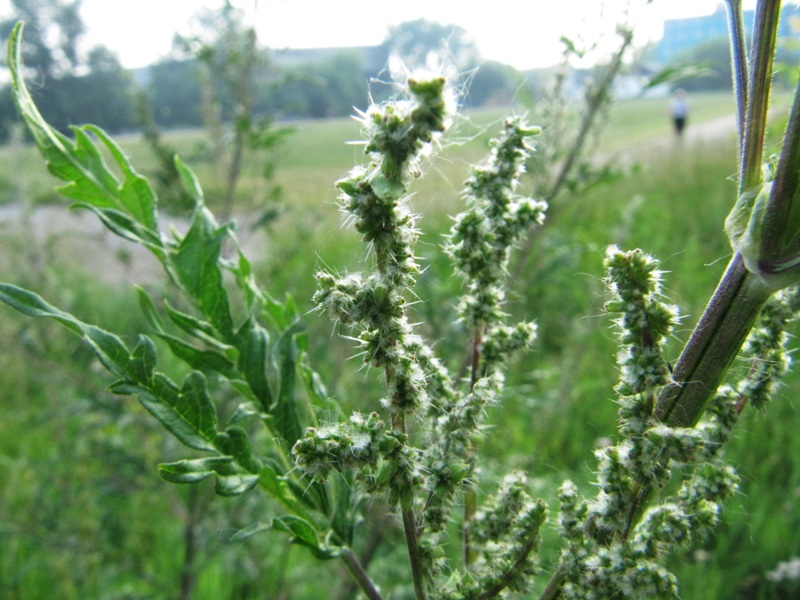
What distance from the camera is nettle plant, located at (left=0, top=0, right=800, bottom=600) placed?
0.70m

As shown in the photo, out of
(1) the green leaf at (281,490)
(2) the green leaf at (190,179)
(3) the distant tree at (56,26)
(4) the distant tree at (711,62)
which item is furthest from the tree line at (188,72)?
(1) the green leaf at (281,490)

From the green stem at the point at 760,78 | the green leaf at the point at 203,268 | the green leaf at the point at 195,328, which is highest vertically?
the green stem at the point at 760,78

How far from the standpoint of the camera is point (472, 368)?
1.05 meters

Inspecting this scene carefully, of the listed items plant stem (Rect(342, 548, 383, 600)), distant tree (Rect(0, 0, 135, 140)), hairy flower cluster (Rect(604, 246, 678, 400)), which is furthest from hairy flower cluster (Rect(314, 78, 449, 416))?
distant tree (Rect(0, 0, 135, 140))

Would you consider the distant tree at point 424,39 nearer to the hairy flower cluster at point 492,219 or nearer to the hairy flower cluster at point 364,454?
the hairy flower cluster at point 492,219

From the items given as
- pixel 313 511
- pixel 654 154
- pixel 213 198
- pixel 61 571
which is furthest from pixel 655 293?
pixel 654 154

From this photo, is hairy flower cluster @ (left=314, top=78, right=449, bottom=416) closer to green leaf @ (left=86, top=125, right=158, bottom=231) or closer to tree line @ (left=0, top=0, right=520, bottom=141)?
green leaf @ (left=86, top=125, right=158, bottom=231)

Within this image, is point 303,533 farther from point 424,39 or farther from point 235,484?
point 424,39

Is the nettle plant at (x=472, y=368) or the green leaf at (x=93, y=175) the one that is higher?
the green leaf at (x=93, y=175)

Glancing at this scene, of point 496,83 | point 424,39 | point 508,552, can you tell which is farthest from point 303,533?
point 496,83

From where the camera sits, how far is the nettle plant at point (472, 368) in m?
0.70

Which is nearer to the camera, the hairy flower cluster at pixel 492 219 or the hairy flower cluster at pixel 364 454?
the hairy flower cluster at pixel 364 454

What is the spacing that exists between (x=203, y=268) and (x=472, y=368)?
1.63 ft

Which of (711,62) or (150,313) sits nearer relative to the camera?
(150,313)
